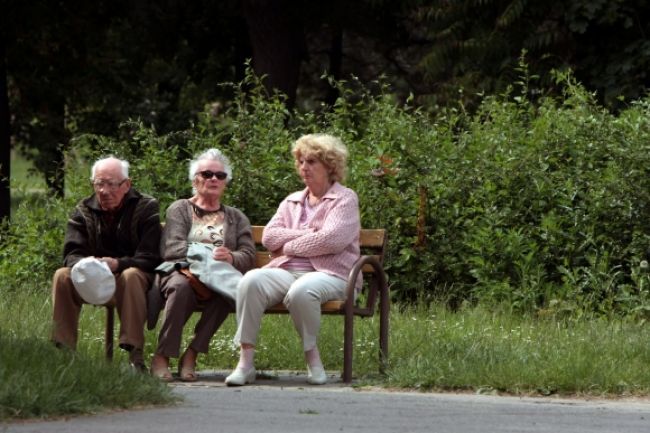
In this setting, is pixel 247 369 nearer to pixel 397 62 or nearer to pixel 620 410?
pixel 620 410

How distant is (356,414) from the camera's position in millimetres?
7797

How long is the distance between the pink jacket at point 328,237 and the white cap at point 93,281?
104cm

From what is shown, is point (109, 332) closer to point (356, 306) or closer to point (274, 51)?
point (356, 306)

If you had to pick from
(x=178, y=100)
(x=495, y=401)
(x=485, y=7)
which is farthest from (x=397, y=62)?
(x=495, y=401)

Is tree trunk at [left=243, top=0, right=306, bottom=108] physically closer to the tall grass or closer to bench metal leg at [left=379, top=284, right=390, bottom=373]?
the tall grass

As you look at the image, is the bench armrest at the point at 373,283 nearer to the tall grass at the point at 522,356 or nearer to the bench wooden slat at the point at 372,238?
the bench wooden slat at the point at 372,238

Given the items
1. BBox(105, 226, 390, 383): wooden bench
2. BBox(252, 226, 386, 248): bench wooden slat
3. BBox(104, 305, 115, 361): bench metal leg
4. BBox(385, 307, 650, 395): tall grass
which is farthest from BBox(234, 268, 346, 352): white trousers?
BBox(104, 305, 115, 361): bench metal leg

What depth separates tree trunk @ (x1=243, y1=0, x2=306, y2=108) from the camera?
21.4m

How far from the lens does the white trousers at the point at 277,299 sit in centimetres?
949

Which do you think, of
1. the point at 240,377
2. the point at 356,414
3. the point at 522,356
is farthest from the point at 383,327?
the point at 356,414

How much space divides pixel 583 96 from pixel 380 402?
641 centimetres

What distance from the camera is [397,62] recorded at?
30.5m

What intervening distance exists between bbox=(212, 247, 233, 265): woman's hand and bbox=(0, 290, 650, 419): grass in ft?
3.07

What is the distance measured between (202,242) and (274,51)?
461 inches
